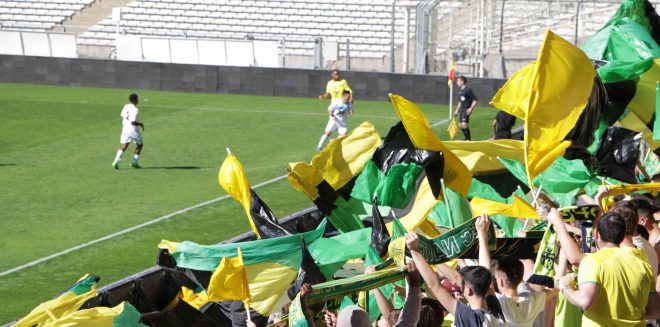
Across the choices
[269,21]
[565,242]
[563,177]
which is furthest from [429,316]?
[269,21]

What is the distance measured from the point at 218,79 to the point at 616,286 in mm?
28287

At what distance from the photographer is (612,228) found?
696 cm

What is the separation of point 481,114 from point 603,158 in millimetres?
19874

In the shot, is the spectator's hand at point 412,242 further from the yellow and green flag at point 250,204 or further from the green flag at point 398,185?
the yellow and green flag at point 250,204

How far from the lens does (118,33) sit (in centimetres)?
3925

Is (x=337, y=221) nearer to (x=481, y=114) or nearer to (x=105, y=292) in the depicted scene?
(x=105, y=292)

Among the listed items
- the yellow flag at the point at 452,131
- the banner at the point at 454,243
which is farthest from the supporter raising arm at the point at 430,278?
the yellow flag at the point at 452,131

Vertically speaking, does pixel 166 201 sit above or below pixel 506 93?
below

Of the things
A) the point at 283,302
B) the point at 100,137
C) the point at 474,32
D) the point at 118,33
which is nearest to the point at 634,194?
the point at 283,302

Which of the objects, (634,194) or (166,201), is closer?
(634,194)

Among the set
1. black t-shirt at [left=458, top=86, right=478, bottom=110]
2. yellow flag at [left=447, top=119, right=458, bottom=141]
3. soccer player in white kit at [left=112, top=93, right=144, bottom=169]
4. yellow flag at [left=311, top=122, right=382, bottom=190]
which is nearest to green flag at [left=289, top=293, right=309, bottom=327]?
yellow flag at [left=311, top=122, right=382, bottom=190]

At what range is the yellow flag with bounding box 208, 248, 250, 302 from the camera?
7102mm

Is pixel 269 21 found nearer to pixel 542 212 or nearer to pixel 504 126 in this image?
pixel 504 126

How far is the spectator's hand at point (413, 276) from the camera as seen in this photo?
642cm
